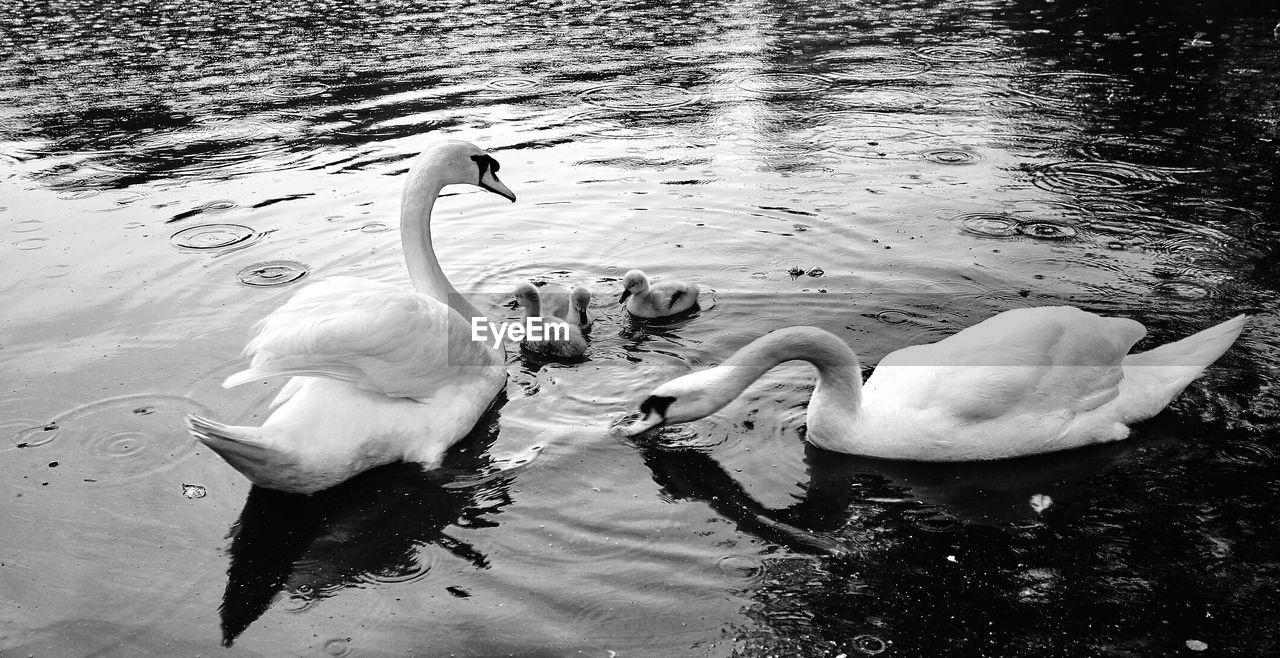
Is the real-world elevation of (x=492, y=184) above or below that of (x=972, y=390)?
above

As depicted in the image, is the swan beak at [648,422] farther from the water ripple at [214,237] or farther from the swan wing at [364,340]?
the water ripple at [214,237]

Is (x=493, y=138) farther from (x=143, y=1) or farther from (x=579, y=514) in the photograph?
(x=143, y=1)

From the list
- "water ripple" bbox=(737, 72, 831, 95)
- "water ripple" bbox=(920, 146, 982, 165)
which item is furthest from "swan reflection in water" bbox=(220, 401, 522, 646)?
"water ripple" bbox=(737, 72, 831, 95)

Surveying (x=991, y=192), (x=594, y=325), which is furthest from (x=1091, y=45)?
(x=594, y=325)

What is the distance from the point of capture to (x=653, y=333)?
278 inches

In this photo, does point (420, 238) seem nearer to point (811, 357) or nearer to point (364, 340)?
point (364, 340)

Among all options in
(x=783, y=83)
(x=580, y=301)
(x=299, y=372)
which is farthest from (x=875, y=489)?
(x=783, y=83)

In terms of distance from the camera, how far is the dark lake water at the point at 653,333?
4301 mm

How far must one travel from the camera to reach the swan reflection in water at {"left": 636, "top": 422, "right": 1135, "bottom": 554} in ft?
16.1

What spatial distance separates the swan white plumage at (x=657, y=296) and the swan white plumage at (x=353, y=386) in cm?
151

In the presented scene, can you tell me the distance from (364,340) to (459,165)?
1.97 meters

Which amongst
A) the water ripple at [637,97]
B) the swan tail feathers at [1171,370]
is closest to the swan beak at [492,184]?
the swan tail feathers at [1171,370]

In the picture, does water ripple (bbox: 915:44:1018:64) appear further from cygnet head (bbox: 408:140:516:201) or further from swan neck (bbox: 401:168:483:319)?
swan neck (bbox: 401:168:483:319)

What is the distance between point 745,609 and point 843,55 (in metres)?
13.7
